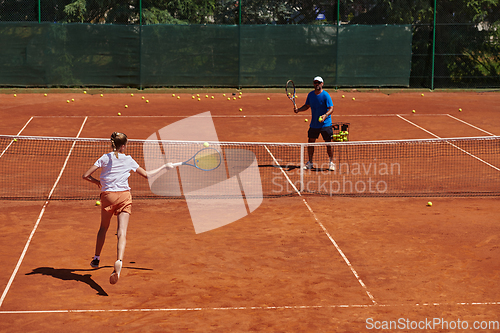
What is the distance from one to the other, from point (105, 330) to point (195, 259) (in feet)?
6.62

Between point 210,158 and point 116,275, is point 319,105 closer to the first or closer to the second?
point 210,158

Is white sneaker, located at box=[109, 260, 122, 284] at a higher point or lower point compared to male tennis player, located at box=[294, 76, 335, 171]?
lower

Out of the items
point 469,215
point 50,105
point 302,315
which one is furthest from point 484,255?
point 50,105

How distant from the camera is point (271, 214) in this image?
9.70 meters

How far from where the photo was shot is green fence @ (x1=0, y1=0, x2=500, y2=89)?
77.1 ft

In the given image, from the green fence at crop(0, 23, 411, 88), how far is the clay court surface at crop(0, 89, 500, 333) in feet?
39.0

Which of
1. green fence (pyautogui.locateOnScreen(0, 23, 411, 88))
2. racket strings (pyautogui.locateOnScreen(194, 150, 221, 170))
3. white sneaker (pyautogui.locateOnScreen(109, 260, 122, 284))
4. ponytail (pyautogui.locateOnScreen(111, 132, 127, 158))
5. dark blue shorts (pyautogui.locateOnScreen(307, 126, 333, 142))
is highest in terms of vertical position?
green fence (pyautogui.locateOnScreen(0, 23, 411, 88))

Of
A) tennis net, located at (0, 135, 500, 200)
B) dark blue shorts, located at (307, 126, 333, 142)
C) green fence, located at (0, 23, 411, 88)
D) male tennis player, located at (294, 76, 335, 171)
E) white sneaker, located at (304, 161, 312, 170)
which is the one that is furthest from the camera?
green fence, located at (0, 23, 411, 88)

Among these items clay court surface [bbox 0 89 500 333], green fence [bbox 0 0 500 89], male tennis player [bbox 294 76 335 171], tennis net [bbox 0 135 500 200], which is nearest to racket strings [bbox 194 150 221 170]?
tennis net [bbox 0 135 500 200]

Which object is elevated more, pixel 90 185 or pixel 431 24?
pixel 431 24

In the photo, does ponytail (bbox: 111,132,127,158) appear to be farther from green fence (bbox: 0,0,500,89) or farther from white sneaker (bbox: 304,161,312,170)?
green fence (bbox: 0,0,500,89)

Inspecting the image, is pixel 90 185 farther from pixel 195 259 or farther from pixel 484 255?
pixel 484 255

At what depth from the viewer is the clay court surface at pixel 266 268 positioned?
20.2 feet

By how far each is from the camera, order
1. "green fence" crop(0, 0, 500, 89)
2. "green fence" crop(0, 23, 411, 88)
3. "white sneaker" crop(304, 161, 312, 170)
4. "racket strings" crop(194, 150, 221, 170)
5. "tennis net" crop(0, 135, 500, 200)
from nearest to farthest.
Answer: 1. "racket strings" crop(194, 150, 221, 170)
2. "tennis net" crop(0, 135, 500, 200)
3. "white sneaker" crop(304, 161, 312, 170)
4. "green fence" crop(0, 23, 411, 88)
5. "green fence" crop(0, 0, 500, 89)
